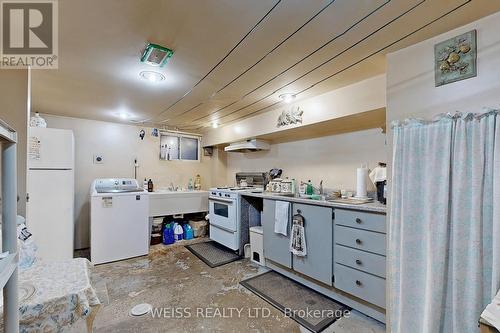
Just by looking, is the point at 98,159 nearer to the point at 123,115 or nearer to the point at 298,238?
the point at 123,115

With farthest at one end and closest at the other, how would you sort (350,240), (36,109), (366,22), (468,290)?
(36,109) → (350,240) → (366,22) → (468,290)

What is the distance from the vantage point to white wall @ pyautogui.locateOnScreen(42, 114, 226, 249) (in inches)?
141

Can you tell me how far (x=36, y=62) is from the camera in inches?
72.6

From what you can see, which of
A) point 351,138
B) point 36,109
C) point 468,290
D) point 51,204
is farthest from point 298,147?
point 36,109

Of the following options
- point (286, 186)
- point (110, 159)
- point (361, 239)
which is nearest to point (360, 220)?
point (361, 239)

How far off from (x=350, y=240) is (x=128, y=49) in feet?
7.70

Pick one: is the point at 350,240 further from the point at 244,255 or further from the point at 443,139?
the point at 244,255

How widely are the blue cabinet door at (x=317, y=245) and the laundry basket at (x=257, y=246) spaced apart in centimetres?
59

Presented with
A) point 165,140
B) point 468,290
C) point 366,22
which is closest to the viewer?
point 468,290

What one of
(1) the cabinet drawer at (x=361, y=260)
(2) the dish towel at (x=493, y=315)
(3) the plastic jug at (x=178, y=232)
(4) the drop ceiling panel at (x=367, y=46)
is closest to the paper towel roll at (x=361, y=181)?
(1) the cabinet drawer at (x=361, y=260)

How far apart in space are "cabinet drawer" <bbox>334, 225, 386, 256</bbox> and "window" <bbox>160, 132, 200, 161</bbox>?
3404mm

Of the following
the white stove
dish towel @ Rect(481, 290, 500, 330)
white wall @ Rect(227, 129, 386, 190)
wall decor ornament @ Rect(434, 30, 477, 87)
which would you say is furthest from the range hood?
dish towel @ Rect(481, 290, 500, 330)

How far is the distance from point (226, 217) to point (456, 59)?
2958 mm

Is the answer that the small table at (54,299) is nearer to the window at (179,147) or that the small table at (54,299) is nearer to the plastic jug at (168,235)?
the plastic jug at (168,235)
